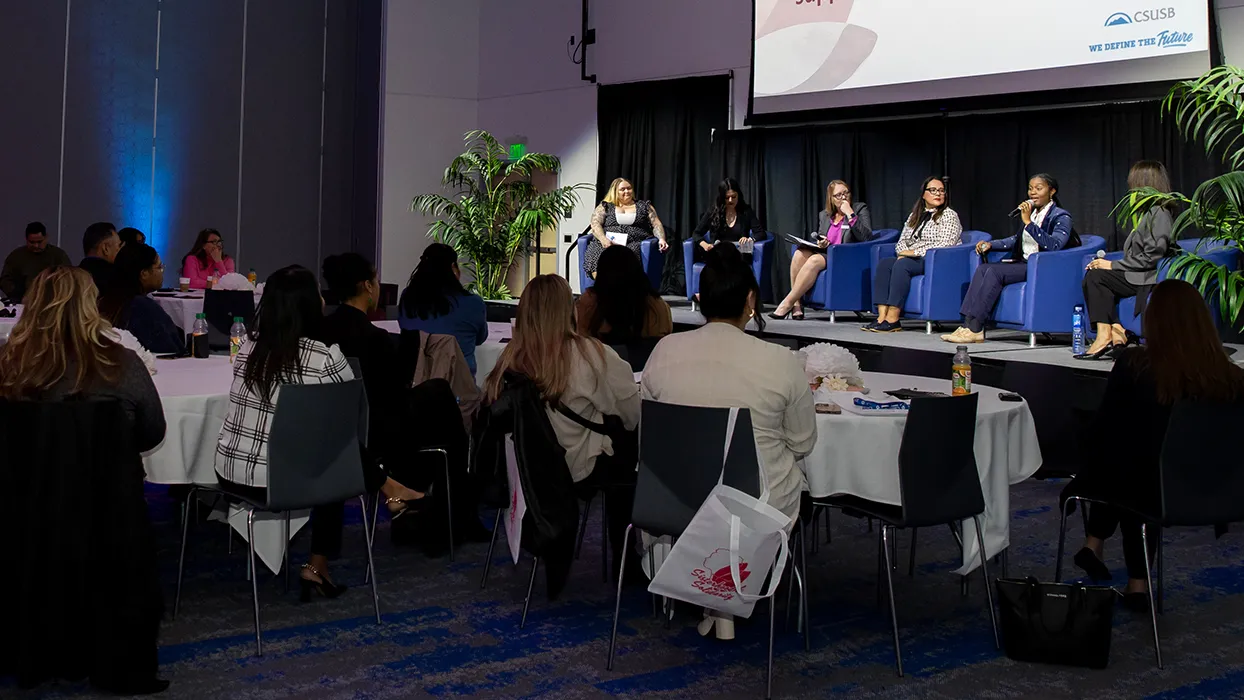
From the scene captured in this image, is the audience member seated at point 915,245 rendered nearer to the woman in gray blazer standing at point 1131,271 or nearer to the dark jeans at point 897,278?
the dark jeans at point 897,278

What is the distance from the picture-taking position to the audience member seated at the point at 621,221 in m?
11.1

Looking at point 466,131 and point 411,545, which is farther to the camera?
point 466,131

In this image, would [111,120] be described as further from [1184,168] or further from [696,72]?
[1184,168]

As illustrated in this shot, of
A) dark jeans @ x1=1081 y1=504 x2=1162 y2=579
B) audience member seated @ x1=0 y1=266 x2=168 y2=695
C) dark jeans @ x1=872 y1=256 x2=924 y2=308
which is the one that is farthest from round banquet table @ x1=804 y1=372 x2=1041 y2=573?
dark jeans @ x1=872 y1=256 x2=924 y2=308

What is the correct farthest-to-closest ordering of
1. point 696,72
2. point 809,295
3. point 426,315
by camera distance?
point 696,72 → point 809,295 → point 426,315

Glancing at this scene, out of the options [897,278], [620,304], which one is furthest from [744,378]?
[897,278]

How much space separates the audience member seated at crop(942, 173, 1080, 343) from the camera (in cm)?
802

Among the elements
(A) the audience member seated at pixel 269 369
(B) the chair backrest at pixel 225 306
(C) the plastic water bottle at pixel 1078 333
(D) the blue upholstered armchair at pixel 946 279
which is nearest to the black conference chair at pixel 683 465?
(A) the audience member seated at pixel 269 369

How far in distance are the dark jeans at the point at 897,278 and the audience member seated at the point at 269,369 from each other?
19.2ft

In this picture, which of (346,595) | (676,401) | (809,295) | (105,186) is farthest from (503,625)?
(105,186)

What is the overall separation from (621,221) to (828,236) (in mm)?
2112

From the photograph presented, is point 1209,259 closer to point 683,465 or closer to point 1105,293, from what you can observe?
point 1105,293

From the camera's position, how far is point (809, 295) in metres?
9.89

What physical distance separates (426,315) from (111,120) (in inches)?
333
